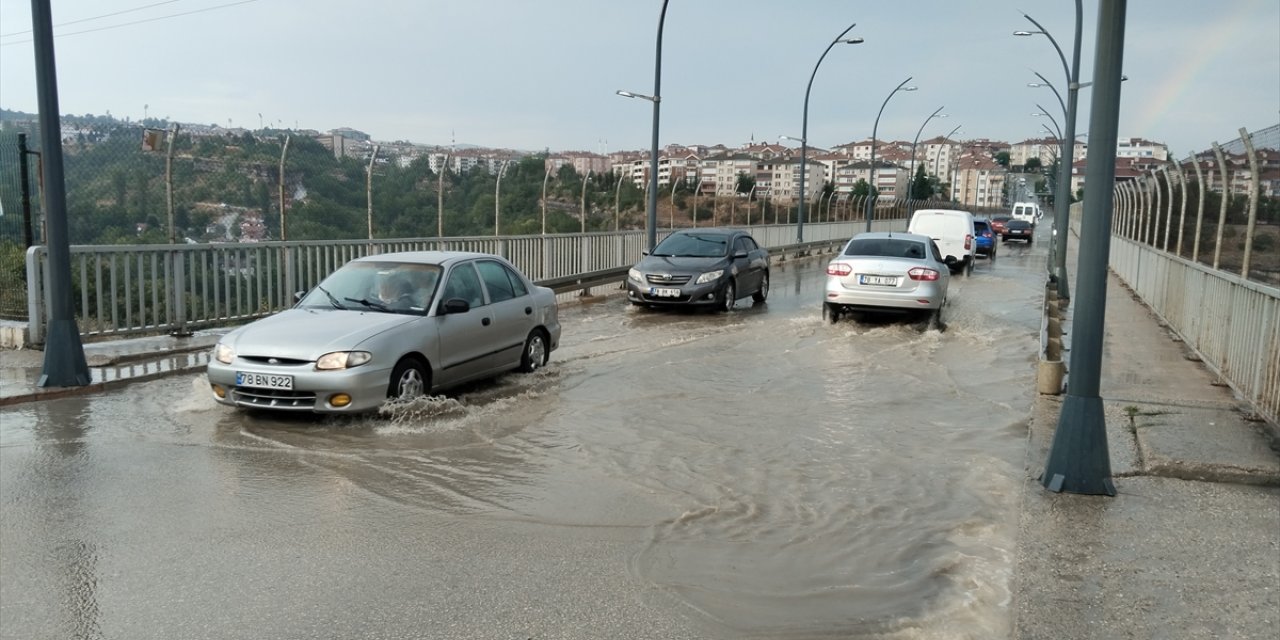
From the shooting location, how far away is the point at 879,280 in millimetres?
16234

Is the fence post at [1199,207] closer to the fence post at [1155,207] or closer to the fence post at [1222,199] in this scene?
the fence post at [1222,199]

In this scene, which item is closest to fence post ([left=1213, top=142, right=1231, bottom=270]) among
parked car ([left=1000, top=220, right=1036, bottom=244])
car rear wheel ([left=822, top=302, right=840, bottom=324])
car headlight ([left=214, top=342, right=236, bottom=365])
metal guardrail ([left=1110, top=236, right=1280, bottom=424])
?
metal guardrail ([left=1110, top=236, right=1280, bottom=424])

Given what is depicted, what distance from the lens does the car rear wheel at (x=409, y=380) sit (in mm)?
8703

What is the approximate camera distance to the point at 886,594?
16.4 ft

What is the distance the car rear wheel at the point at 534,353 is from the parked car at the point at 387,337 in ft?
0.04

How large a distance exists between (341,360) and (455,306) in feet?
4.71

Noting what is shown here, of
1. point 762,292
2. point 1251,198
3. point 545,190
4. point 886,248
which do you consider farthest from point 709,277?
point 1251,198

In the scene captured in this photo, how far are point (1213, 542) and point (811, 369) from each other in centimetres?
670

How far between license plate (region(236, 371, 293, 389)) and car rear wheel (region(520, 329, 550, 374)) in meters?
3.16

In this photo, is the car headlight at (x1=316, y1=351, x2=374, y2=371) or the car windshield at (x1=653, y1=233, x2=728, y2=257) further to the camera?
the car windshield at (x1=653, y1=233, x2=728, y2=257)

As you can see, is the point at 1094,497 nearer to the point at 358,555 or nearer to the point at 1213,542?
the point at 1213,542

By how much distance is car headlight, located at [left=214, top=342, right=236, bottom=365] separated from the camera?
858 cm

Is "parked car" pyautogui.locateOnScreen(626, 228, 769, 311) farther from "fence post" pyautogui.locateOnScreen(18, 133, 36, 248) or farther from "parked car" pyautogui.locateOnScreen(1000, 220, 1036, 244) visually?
"parked car" pyautogui.locateOnScreen(1000, 220, 1036, 244)

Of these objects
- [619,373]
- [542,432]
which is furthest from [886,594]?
[619,373]
